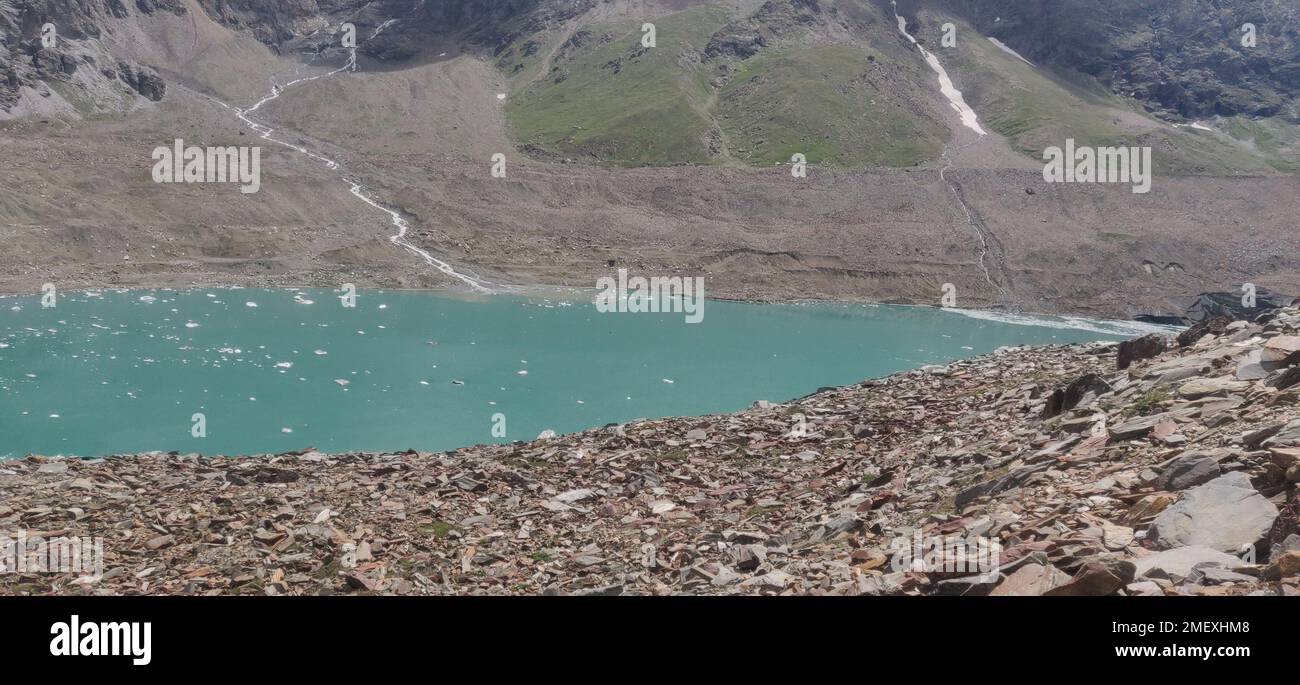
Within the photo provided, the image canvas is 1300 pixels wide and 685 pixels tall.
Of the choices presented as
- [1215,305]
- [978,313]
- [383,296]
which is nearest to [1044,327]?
[978,313]

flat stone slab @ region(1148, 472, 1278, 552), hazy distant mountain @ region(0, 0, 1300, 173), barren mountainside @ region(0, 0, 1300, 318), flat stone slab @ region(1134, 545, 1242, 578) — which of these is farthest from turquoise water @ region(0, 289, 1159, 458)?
hazy distant mountain @ region(0, 0, 1300, 173)

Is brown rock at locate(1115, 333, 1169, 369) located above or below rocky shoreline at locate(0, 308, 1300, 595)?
above

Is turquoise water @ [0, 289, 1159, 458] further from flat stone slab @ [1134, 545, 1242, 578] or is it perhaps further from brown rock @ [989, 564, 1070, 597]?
flat stone slab @ [1134, 545, 1242, 578]

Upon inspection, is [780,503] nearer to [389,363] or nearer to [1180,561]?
[1180,561]

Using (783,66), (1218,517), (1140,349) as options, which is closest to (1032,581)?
(1218,517)
